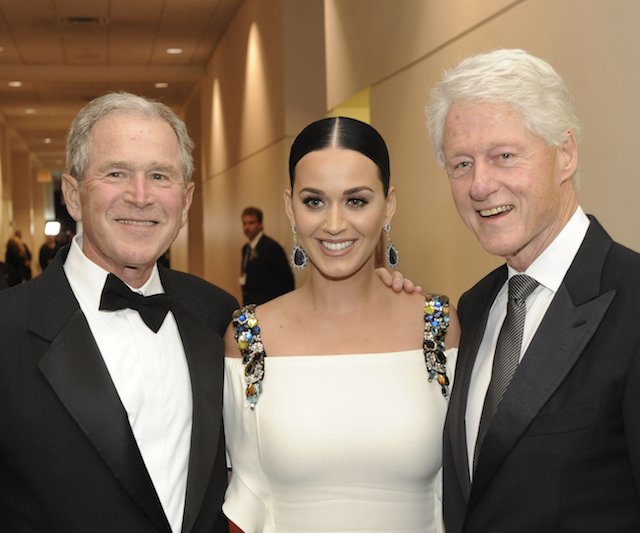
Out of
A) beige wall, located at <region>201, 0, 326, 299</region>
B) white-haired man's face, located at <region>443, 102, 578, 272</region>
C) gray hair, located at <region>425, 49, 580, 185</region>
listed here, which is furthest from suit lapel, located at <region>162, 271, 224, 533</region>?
beige wall, located at <region>201, 0, 326, 299</region>

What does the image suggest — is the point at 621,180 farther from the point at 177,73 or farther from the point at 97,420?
the point at 177,73

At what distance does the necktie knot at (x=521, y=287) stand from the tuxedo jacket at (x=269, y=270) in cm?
522

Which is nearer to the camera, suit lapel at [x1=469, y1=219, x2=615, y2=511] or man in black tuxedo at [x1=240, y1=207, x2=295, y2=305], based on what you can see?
suit lapel at [x1=469, y1=219, x2=615, y2=511]

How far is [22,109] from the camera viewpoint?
55.6 feet

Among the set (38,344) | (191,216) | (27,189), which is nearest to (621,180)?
(38,344)

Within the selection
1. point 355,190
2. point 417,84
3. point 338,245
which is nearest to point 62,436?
point 338,245

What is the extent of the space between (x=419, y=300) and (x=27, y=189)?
23.8m

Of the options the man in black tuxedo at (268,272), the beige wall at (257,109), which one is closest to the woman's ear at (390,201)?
→ the man in black tuxedo at (268,272)

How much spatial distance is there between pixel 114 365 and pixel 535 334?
1.00 m

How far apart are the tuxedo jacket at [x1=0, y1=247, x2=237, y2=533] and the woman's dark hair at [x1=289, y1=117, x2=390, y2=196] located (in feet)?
2.77

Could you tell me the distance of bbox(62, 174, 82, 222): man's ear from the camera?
190 cm

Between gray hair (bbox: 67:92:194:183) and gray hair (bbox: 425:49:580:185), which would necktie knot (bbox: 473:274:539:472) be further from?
gray hair (bbox: 67:92:194:183)

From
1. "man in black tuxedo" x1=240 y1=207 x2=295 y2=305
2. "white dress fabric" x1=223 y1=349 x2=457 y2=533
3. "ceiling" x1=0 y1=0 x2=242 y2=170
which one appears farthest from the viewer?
"ceiling" x1=0 y1=0 x2=242 y2=170

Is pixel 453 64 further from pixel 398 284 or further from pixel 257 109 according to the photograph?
pixel 257 109
